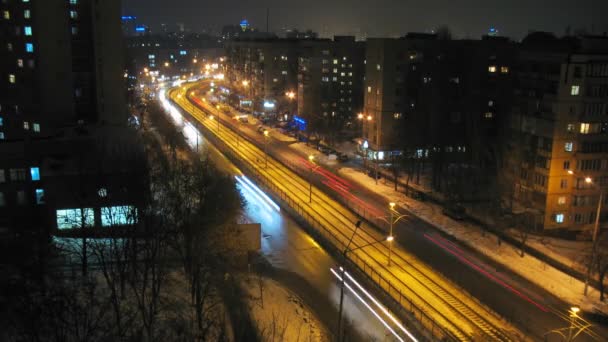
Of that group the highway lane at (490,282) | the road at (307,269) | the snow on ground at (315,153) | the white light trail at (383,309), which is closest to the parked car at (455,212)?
the highway lane at (490,282)

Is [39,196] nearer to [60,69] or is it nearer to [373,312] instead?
[60,69]

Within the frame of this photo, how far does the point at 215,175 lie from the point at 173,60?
133m

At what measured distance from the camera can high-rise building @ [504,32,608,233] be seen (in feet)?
113

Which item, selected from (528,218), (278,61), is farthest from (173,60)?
(528,218)

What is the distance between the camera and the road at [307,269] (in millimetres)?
22281

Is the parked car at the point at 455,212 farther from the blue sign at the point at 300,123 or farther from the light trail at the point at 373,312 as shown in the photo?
the blue sign at the point at 300,123

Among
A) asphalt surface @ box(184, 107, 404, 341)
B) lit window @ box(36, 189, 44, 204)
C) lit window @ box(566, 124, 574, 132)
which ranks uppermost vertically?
lit window @ box(566, 124, 574, 132)

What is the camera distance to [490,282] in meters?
26.3

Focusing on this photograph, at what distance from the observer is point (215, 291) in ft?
81.4

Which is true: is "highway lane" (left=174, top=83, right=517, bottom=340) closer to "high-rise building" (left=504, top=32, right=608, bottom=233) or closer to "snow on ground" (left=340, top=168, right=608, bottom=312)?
"snow on ground" (left=340, top=168, right=608, bottom=312)

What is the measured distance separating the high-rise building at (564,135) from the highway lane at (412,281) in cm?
1232

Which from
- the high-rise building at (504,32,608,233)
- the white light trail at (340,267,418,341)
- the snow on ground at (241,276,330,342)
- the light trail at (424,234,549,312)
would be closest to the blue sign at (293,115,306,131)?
the high-rise building at (504,32,608,233)

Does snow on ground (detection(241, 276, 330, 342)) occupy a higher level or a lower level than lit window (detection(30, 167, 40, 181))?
lower

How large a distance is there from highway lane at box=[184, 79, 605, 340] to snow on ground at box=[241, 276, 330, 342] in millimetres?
7920
